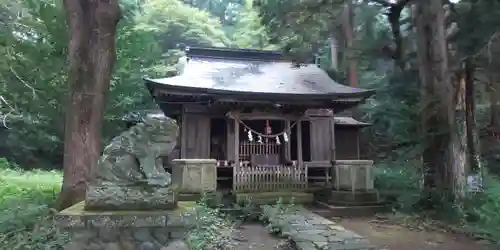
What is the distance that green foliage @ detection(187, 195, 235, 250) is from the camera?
556 centimetres

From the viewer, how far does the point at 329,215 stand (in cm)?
909

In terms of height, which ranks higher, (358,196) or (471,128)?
(471,128)

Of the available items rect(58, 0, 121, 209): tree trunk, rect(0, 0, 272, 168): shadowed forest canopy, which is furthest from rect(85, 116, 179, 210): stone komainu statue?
rect(0, 0, 272, 168): shadowed forest canopy

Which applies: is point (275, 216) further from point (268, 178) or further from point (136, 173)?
point (136, 173)

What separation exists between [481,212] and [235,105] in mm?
6748

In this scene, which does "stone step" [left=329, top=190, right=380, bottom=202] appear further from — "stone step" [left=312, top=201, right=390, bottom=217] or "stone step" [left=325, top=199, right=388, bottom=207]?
"stone step" [left=312, top=201, right=390, bottom=217]

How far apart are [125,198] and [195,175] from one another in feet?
16.2

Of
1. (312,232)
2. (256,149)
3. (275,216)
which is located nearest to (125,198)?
→ (312,232)

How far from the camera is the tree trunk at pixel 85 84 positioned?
6953 millimetres

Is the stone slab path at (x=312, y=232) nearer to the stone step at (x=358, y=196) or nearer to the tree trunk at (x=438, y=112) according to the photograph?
the stone step at (x=358, y=196)

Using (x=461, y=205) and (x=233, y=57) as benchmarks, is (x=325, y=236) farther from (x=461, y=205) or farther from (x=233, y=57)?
(x=233, y=57)

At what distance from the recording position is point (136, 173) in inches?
177

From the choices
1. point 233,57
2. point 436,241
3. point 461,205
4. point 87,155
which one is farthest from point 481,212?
point 233,57

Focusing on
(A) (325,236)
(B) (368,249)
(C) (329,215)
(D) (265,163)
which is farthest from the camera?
(D) (265,163)
